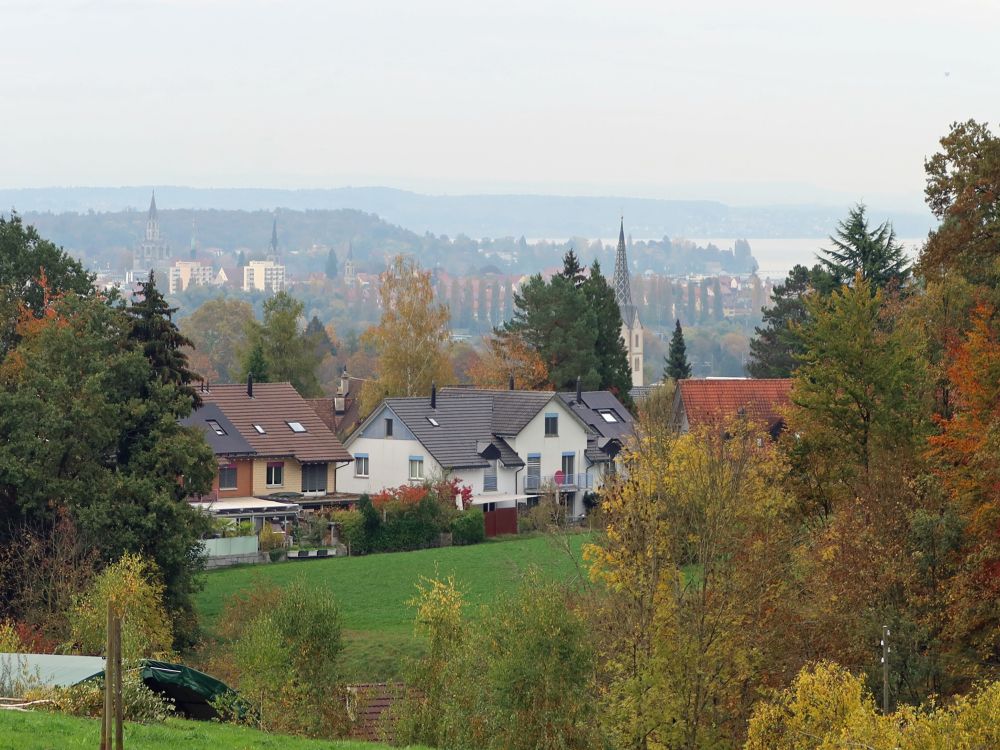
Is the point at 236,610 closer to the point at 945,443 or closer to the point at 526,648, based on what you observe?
the point at 526,648

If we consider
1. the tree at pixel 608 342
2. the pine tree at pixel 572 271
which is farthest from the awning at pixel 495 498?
the pine tree at pixel 572 271

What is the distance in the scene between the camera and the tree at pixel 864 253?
76250 mm

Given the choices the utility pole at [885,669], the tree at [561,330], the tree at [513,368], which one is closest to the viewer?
the utility pole at [885,669]

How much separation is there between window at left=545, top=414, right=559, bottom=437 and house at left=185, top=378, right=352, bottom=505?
9.90m

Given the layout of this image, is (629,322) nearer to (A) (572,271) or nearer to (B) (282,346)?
(A) (572,271)

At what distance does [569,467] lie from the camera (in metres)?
73.4

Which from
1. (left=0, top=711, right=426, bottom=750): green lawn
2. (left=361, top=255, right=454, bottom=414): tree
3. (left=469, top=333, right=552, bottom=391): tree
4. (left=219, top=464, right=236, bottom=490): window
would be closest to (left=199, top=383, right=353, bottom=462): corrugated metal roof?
(left=219, top=464, right=236, bottom=490): window

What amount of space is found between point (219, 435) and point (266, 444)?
2095 millimetres

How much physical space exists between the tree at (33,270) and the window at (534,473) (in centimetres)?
2623

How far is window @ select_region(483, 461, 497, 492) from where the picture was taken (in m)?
→ 69.3

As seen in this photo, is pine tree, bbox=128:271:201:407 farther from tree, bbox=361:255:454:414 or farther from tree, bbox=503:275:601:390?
tree, bbox=503:275:601:390

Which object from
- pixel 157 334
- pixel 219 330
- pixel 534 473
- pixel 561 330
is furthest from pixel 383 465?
pixel 219 330

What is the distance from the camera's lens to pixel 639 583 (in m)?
29.6

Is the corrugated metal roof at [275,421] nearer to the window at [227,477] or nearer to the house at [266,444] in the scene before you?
the house at [266,444]
